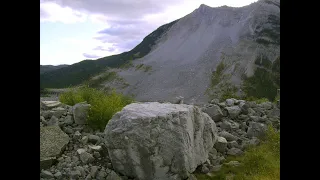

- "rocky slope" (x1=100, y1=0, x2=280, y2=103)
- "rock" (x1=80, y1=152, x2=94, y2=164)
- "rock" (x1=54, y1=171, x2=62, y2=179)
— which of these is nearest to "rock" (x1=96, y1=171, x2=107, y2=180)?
"rock" (x1=80, y1=152, x2=94, y2=164)

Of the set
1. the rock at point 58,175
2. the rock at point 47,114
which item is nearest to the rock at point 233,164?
the rock at point 58,175

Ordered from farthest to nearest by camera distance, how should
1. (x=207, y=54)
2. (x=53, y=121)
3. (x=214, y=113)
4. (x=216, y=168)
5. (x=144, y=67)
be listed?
(x=144, y=67) < (x=207, y=54) < (x=214, y=113) < (x=53, y=121) < (x=216, y=168)

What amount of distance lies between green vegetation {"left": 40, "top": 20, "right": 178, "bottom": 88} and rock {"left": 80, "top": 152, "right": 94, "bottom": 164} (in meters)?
19.5

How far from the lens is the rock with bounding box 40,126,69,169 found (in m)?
5.32

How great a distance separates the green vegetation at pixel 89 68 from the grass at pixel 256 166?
65.1 ft

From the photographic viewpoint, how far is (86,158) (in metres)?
5.32

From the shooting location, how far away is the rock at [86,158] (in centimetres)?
531

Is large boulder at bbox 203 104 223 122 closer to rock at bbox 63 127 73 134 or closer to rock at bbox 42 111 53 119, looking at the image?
rock at bbox 63 127 73 134

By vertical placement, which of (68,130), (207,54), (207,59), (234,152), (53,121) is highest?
(207,54)

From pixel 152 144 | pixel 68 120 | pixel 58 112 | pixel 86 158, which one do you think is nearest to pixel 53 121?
pixel 68 120

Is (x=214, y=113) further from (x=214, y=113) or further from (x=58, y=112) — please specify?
(x=58, y=112)

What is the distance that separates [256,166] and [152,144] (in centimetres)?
205
